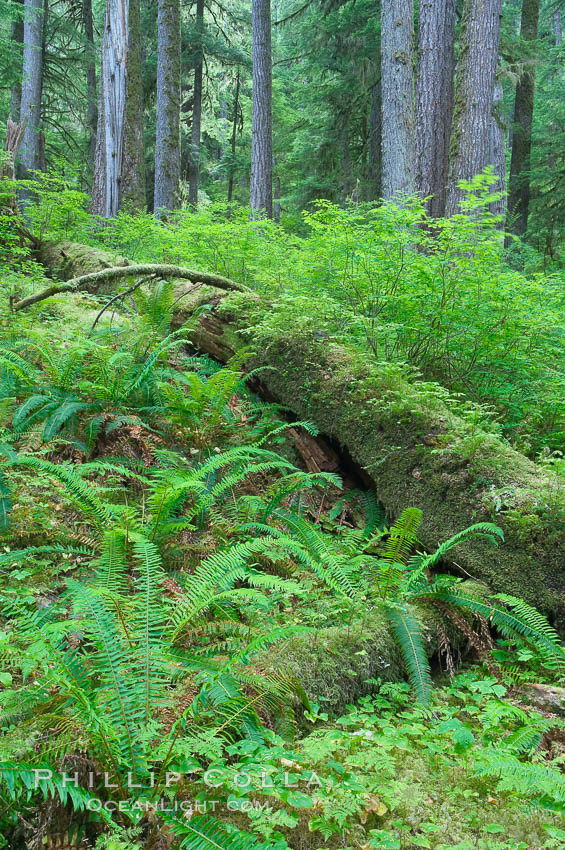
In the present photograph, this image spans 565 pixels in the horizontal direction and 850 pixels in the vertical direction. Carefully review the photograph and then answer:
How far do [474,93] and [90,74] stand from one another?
16.5m

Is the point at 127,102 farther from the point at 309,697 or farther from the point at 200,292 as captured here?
the point at 309,697

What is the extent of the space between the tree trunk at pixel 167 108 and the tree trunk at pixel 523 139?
8929mm

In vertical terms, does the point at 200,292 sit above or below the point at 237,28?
below

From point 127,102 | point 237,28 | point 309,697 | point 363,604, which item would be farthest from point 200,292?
point 237,28

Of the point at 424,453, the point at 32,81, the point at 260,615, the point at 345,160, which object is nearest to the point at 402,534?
the point at 260,615

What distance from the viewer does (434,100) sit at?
10242 millimetres

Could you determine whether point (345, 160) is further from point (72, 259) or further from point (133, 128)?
point (72, 259)

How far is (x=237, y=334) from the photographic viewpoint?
538 cm

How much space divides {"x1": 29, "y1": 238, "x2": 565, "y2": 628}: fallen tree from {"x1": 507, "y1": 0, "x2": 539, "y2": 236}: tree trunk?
12.3 metres

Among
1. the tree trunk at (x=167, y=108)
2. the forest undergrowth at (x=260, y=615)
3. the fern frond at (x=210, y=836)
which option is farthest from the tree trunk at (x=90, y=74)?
the fern frond at (x=210, y=836)

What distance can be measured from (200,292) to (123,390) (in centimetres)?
205

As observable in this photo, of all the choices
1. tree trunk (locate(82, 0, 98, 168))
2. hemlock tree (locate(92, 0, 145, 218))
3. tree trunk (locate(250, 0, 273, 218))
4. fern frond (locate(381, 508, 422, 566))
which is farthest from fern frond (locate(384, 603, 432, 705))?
tree trunk (locate(82, 0, 98, 168))

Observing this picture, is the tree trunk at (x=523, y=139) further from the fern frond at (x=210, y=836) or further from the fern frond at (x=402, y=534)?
the fern frond at (x=210, y=836)

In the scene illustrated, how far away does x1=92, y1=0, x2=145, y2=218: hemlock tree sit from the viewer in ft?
36.4
